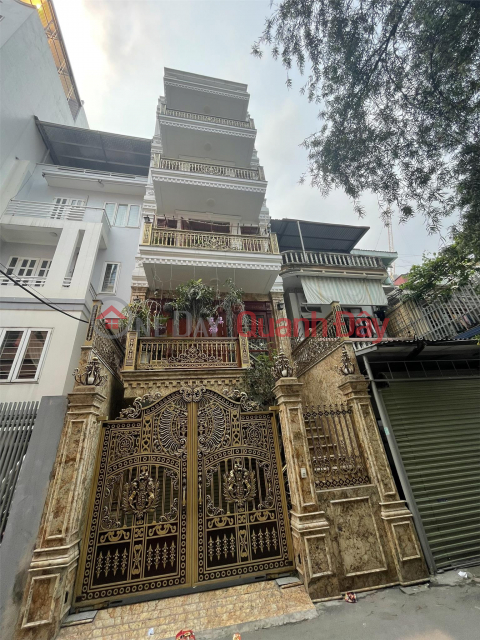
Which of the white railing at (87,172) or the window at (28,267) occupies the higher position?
the white railing at (87,172)

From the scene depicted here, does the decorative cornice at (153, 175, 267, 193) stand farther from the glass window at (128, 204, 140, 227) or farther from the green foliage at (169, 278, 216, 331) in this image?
the green foliage at (169, 278, 216, 331)

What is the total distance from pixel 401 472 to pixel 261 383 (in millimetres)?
2694

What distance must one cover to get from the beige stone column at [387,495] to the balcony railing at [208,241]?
17.2 feet

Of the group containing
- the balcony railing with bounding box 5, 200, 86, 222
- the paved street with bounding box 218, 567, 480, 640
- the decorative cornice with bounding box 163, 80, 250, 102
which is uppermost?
the decorative cornice with bounding box 163, 80, 250, 102

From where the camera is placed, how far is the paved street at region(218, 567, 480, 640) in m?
2.41

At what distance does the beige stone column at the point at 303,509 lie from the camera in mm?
2982

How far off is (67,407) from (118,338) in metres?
3.26

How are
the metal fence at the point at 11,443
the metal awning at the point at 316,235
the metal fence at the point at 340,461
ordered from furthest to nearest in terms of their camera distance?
the metal awning at the point at 316,235, the metal fence at the point at 340,461, the metal fence at the point at 11,443

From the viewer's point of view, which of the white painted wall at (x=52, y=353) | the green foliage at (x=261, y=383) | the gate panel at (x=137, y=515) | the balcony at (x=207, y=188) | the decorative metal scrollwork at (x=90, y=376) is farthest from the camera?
the balcony at (x=207, y=188)

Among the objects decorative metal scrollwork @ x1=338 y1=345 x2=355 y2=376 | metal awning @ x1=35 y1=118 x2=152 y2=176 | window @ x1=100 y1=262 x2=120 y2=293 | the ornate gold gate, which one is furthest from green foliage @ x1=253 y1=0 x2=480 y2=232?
metal awning @ x1=35 y1=118 x2=152 y2=176

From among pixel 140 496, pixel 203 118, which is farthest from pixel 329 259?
pixel 140 496

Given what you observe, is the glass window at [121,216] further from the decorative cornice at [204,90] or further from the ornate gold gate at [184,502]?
the ornate gold gate at [184,502]

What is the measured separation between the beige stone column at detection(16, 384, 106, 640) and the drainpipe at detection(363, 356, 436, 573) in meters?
4.34

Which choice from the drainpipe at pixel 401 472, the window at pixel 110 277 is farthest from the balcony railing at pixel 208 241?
the drainpipe at pixel 401 472
